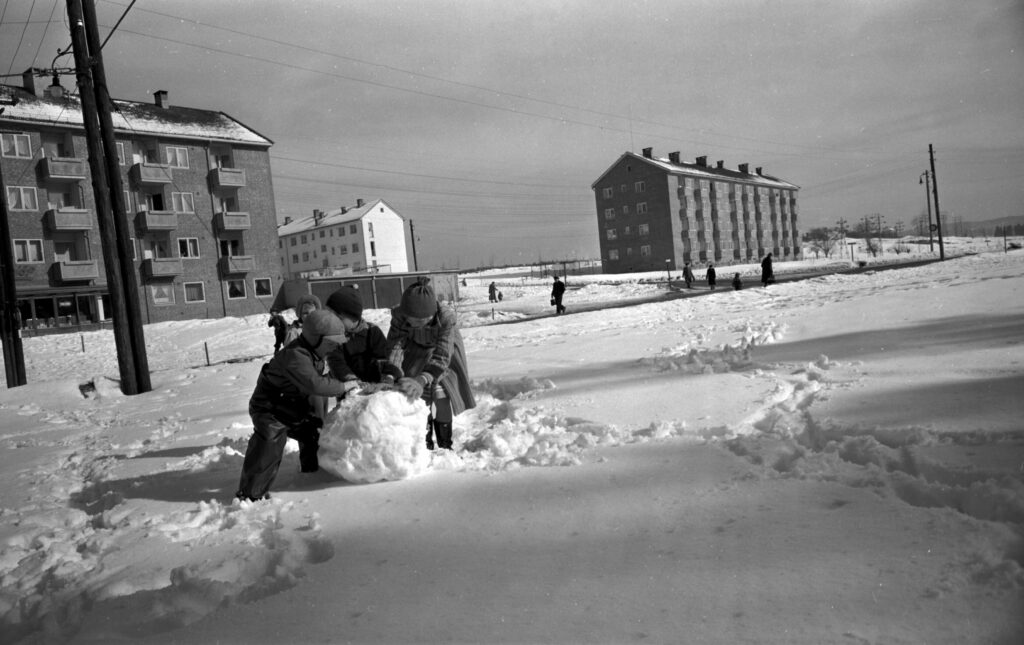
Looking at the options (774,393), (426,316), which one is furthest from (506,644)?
(774,393)

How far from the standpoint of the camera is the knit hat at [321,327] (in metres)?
4.47

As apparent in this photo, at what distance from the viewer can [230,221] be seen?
38469 mm

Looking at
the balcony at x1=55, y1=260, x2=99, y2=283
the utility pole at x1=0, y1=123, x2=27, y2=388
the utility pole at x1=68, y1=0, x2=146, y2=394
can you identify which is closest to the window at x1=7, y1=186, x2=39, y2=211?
the balcony at x1=55, y1=260, x2=99, y2=283

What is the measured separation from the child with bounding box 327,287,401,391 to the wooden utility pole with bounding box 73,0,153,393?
28.7ft

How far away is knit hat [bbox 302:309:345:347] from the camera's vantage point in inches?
176

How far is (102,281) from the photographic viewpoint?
1369 inches

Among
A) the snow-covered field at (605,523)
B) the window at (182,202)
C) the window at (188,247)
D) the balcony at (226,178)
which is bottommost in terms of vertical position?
the snow-covered field at (605,523)

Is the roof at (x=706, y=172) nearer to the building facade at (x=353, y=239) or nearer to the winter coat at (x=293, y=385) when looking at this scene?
the building facade at (x=353, y=239)

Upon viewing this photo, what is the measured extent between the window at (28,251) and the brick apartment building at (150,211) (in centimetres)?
5

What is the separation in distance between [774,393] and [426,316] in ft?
11.6

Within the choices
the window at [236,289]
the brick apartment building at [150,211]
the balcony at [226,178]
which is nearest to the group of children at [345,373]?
the brick apartment building at [150,211]

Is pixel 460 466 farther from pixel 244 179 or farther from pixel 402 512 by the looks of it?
pixel 244 179

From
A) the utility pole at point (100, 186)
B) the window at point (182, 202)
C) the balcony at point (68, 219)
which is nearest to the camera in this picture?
the utility pole at point (100, 186)

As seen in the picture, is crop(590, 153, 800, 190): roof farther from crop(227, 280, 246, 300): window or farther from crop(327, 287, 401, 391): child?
crop(327, 287, 401, 391): child
